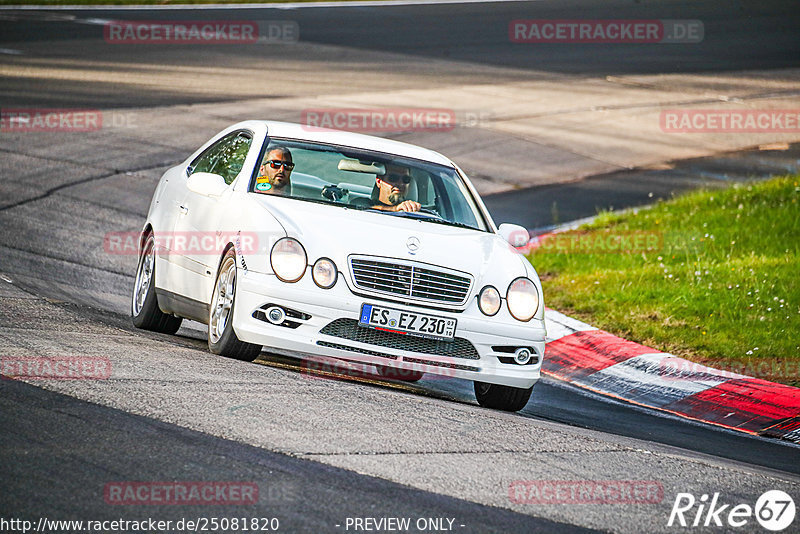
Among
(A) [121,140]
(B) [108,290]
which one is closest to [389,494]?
(B) [108,290]

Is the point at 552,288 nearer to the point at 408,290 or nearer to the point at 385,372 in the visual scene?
the point at 385,372

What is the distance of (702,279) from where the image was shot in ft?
35.8

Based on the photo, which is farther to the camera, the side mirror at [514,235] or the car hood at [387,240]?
the side mirror at [514,235]

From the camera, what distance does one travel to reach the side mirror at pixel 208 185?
752 cm

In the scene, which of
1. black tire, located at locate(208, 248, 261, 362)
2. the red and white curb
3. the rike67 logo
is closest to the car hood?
black tire, located at locate(208, 248, 261, 362)

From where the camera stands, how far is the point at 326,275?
678 centimetres

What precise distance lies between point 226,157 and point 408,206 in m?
1.44

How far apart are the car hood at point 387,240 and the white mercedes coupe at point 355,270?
11 millimetres

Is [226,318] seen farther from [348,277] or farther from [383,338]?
[383,338]

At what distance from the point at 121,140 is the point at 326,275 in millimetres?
10907

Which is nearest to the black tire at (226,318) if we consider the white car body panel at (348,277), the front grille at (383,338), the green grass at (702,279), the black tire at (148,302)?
the white car body panel at (348,277)

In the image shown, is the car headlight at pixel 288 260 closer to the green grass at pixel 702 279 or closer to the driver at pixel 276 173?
the driver at pixel 276 173

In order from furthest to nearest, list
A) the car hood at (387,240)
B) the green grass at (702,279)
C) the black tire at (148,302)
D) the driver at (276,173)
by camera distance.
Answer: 1. the green grass at (702,279)
2. the black tire at (148,302)
3. the driver at (276,173)
4. the car hood at (387,240)

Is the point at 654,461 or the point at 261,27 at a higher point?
the point at 261,27
